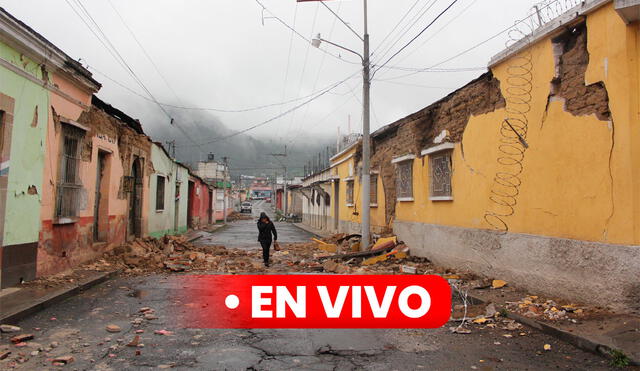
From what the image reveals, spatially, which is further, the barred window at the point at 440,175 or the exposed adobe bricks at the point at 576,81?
the barred window at the point at 440,175

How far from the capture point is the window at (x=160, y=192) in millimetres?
18277

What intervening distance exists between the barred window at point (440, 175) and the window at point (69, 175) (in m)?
8.55

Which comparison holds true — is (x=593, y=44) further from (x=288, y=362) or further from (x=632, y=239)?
(x=288, y=362)

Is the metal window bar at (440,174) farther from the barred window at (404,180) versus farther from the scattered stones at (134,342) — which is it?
the scattered stones at (134,342)

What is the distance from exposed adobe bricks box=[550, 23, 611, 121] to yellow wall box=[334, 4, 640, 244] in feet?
0.32

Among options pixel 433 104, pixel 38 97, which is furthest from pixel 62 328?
pixel 433 104

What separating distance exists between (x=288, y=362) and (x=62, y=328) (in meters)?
3.20

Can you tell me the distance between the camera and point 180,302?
7.47 metres

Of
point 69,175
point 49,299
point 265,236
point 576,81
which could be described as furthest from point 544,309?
point 69,175

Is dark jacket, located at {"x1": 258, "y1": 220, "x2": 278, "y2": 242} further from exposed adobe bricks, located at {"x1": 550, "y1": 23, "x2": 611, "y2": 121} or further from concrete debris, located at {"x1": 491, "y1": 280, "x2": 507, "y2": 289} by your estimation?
exposed adobe bricks, located at {"x1": 550, "y1": 23, "x2": 611, "y2": 121}

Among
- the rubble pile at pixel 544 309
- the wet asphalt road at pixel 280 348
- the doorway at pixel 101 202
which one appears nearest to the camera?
the wet asphalt road at pixel 280 348

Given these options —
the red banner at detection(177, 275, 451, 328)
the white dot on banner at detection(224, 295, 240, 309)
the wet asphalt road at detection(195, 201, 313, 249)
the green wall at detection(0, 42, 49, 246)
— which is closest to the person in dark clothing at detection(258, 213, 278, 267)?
the red banner at detection(177, 275, 451, 328)

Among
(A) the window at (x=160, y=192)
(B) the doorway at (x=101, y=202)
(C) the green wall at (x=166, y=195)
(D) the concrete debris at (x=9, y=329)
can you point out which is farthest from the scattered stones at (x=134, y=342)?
(A) the window at (x=160, y=192)

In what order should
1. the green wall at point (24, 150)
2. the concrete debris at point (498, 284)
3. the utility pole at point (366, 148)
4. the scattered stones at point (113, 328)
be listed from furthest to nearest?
the utility pole at point (366, 148) → the concrete debris at point (498, 284) → the green wall at point (24, 150) → the scattered stones at point (113, 328)
